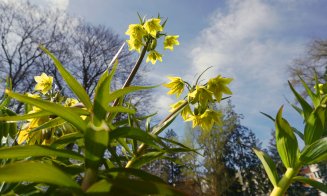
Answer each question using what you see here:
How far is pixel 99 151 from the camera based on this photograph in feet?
1.07

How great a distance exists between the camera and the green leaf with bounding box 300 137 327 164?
19.7 inches

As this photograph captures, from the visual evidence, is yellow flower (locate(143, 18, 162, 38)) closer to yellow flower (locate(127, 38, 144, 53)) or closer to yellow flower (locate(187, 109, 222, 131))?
yellow flower (locate(127, 38, 144, 53))

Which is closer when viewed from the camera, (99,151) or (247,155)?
(99,151)

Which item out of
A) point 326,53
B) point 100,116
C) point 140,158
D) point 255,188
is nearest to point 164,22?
point 140,158

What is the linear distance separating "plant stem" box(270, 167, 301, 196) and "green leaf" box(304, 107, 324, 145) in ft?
0.20

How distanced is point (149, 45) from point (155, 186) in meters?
0.94

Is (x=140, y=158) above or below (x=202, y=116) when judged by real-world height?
below

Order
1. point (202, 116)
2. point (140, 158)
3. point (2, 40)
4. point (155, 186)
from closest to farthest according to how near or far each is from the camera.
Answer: point (155, 186), point (140, 158), point (202, 116), point (2, 40)

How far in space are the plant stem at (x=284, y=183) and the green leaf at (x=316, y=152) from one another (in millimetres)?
28

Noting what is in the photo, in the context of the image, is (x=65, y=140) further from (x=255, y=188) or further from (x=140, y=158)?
(x=255, y=188)

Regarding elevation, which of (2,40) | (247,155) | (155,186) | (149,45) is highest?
(2,40)

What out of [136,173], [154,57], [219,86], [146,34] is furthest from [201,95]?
[136,173]

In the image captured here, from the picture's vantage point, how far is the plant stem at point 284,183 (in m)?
0.49

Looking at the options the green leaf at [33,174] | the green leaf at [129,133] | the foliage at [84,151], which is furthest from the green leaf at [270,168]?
the green leaf at [33,174]
